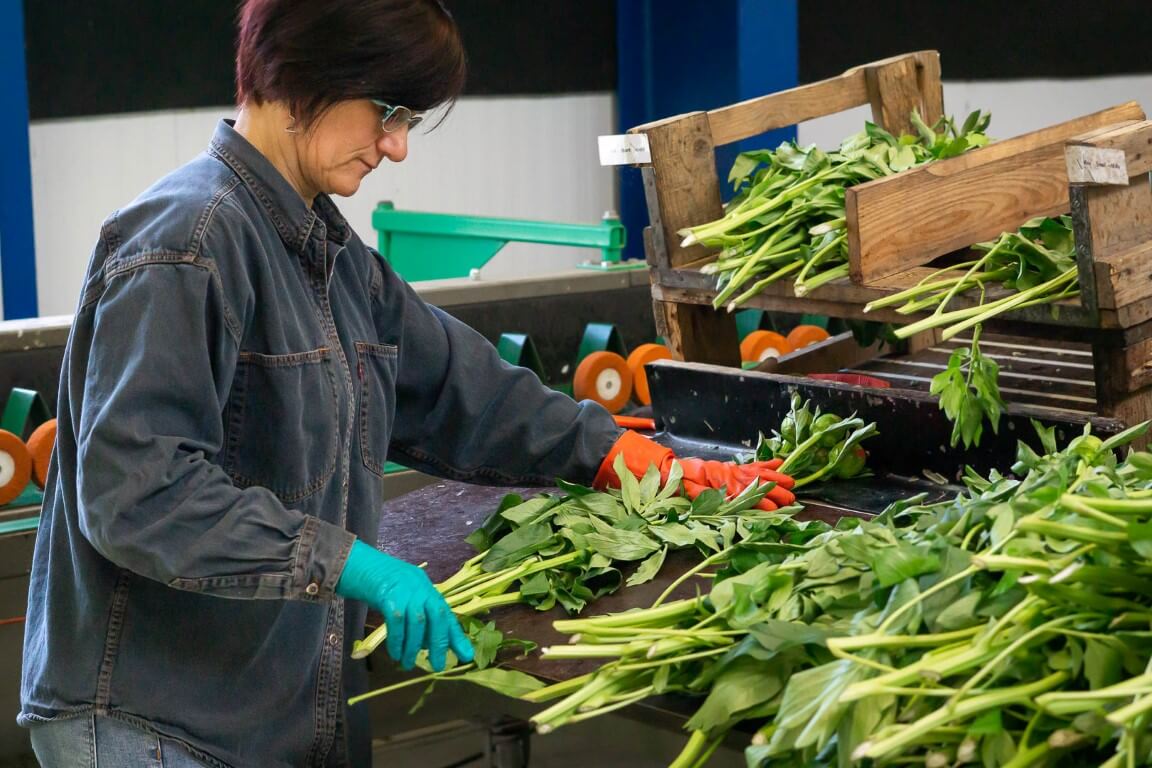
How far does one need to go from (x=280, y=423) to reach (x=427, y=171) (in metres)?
5.09

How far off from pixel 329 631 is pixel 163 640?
0.93 feet

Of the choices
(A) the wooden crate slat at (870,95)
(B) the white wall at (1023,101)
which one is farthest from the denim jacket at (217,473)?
(B) the white wall at (1023,101)

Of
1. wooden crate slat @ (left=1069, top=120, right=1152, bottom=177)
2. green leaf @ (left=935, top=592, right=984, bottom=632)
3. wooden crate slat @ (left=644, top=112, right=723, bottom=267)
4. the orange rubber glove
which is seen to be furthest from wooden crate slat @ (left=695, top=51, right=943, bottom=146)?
green leaf @ (left=935, top=592, right=984, bottom=632)

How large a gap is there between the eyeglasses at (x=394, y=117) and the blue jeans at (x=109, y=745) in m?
0.94

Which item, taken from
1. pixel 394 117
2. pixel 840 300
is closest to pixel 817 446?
pixel 840 300

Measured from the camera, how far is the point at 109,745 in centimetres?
Answer: 203

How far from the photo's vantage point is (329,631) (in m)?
2.25

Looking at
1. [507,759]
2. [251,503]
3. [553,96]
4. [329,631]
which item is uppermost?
[553,96]

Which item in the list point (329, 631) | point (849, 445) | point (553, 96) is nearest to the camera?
point (329, 631)

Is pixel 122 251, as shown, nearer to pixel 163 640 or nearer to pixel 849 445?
pixel 163 640

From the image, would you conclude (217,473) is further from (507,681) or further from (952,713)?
(952,713)

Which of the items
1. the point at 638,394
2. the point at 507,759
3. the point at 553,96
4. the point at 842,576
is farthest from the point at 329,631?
the point at 553,96

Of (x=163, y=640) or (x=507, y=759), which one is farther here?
(x=507, y=759)

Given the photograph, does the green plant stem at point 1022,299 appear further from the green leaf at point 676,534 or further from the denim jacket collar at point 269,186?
the denim jacket collar at point 269,186
